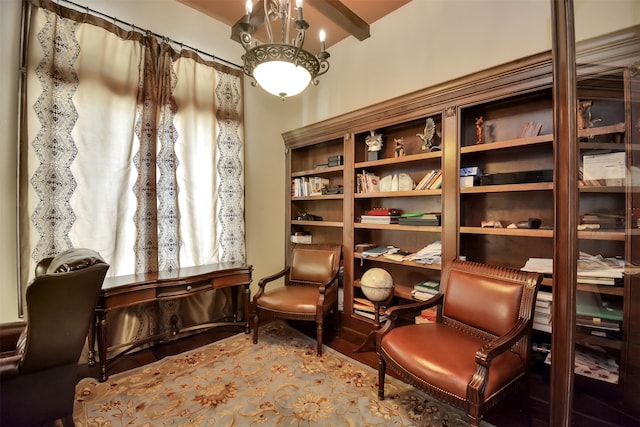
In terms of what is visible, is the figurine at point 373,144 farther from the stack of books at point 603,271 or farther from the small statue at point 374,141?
the stack of books at point 603,271

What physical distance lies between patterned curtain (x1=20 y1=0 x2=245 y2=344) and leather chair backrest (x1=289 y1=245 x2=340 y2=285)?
0.62 m

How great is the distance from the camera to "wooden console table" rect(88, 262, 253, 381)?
6.45 feet

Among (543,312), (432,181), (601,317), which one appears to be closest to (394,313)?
(543,312)

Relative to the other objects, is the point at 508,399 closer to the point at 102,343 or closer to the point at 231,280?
the point at 231,280

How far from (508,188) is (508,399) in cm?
140

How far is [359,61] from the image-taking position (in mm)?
3043

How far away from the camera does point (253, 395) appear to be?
71.7 inches

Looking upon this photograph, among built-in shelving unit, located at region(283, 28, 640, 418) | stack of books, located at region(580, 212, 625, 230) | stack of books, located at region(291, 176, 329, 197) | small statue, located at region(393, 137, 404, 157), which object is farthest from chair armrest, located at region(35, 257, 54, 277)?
stack of books, located at region(580, 212, 625, 230)

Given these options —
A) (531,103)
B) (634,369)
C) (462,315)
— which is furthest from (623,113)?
(462,315)

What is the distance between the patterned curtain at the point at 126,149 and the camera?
1.96 meters

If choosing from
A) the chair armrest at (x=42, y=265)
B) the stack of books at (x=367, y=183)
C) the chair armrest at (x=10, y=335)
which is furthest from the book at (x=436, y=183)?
the chair armrest at (x=10, y=335)

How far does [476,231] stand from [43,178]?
3.12 metres

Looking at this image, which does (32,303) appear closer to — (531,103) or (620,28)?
(620,28)

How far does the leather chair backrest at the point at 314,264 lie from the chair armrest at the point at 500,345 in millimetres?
1549
